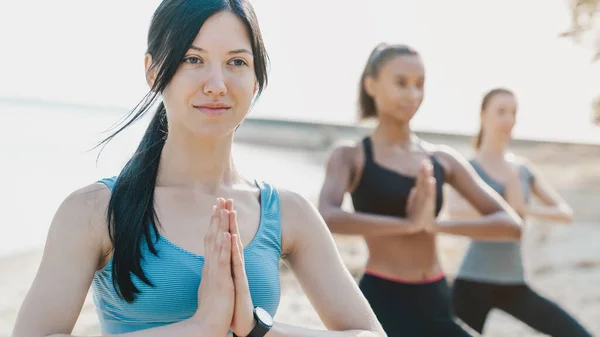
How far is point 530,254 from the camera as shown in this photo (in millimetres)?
10320

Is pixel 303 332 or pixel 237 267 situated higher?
pixel 237 267

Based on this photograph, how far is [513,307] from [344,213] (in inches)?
54.4

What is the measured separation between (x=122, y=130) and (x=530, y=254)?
8.90 metres

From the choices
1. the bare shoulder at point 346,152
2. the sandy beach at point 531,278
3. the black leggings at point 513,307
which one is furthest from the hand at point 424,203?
the sandy beach at point 531,278

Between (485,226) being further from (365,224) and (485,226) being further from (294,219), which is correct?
(294,219)

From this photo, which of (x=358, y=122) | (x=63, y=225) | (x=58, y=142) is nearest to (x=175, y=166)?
(x=63, y=225)

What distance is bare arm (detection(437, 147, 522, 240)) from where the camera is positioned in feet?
12.8

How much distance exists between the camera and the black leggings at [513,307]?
4328 millimetres

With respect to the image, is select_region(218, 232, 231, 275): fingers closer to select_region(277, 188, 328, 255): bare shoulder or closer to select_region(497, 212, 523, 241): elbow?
select_region(277, 188, 328, 255): bare shoulder

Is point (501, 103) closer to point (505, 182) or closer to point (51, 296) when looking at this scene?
point (505, 182)

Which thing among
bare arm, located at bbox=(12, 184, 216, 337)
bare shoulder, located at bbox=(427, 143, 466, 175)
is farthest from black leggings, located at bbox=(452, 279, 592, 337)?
bare arm, located at bbox=(12, 184, 216, 337)

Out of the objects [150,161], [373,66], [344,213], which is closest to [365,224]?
[344,213]

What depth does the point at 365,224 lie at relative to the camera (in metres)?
3.78

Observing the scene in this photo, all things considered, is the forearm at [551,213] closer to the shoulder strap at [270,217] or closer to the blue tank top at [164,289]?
the shoulder strap at [270,217]
